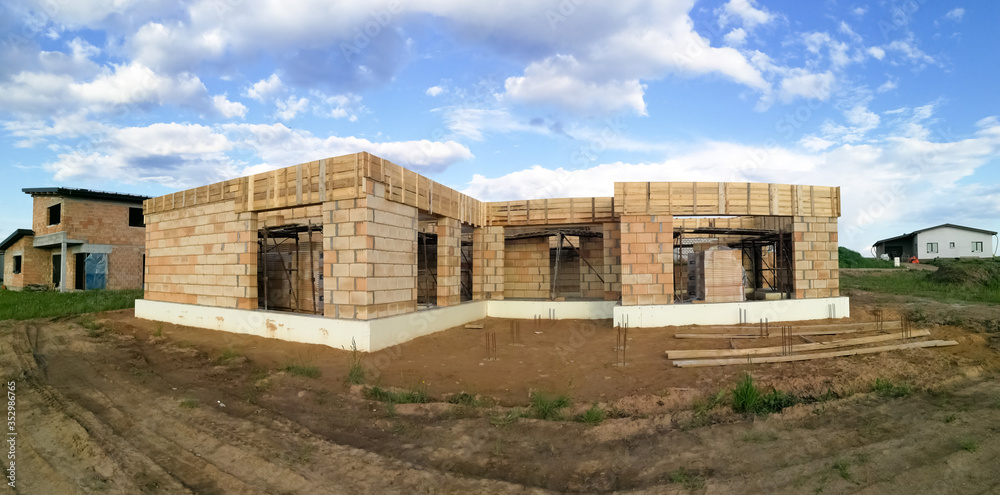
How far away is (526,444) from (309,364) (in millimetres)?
5031

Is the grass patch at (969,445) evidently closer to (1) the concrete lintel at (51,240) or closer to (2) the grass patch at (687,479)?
(2) the grass patch at (687,479)

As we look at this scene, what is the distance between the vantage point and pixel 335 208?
32.8 ft

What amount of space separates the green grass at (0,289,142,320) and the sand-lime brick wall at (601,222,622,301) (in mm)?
16617

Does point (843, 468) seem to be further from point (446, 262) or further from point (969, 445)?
point (446, 262)

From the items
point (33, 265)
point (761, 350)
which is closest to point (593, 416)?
point (761, 350)

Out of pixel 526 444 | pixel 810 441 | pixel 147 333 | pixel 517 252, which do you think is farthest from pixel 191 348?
pixel 810 441

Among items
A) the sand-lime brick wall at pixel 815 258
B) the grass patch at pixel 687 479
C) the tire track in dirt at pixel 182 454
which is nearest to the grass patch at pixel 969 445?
the grass patch at pixel 687 479

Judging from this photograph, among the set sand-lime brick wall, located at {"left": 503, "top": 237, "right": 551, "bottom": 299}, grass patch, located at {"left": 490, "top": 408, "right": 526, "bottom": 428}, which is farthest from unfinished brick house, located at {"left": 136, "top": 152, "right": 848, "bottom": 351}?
grass patch, located at {"left": 490, "top": 408, "right": 526, "bottom": 428}

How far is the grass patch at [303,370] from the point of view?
795 centimetres

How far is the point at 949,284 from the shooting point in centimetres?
2131

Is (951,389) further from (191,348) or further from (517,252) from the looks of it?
(191,348)

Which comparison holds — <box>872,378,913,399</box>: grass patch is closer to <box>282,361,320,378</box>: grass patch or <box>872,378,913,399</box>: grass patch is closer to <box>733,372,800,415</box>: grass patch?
<box>733,372,800,415</box>: grass patch

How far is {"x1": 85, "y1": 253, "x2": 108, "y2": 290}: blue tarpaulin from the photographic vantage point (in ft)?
74.1

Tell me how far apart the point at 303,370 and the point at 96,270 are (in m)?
21.4
